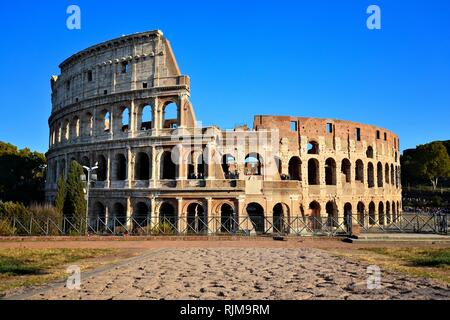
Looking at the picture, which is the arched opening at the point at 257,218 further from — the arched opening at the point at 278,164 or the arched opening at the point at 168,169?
the arched opening at the point at 168,169

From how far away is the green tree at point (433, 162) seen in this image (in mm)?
56156

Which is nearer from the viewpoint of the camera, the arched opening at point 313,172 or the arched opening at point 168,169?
the arched opening at point 168,169

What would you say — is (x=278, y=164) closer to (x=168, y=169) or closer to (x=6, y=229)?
(x=168, y=169)

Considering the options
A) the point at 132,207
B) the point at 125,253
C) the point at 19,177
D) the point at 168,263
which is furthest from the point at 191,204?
the point at 19,177

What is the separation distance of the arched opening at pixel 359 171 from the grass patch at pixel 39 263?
1113 inches

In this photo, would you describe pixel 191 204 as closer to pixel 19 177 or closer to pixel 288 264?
pixel 288 264

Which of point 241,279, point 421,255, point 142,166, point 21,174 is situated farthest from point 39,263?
point 21,174

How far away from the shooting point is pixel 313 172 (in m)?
35.2

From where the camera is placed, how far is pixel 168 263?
10695 millimetres

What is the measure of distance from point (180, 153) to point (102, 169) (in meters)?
9.29

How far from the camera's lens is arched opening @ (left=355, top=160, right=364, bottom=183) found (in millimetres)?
35631

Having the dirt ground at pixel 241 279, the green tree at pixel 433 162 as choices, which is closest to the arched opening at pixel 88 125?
the dirt ground at pixel 241 279

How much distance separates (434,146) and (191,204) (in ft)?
153

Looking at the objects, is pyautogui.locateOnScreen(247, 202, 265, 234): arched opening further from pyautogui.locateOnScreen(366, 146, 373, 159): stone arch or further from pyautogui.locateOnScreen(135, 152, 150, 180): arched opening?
pyautogui.locateOnScreen(366, 146, 373, 159): stone arch
